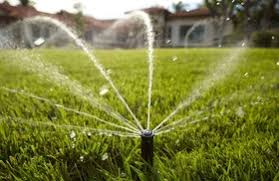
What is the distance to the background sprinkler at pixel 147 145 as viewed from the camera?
1.57m

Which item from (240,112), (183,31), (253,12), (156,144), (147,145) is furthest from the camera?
(183,31)

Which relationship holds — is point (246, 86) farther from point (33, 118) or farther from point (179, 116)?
point (33, 118)

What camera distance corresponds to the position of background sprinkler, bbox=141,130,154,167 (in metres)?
1.57

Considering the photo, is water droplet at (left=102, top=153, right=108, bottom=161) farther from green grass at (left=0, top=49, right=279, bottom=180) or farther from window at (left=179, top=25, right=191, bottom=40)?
window at (left=179, top=25, right=191, bottom=40)

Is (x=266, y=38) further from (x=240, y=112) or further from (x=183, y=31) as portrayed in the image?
(x=183, y=31)

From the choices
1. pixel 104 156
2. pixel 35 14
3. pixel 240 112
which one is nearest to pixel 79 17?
pixel 35 14

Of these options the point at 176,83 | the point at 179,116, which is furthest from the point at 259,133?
the point at 176,83

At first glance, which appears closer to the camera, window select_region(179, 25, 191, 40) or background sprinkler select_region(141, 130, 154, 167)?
background sprinkler select_region(141, 130, 154, 167)

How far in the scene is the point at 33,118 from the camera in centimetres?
281

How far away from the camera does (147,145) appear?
62.8 inches

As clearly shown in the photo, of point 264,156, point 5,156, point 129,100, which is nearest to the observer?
point 264,156

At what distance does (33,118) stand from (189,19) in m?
42.7

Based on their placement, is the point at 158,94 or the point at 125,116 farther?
the point at 158,94

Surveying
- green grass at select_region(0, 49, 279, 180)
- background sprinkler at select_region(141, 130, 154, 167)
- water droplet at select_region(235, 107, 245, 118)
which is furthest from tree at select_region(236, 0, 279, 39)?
background sprinkler at select_region(141, 130, 154, 167)
